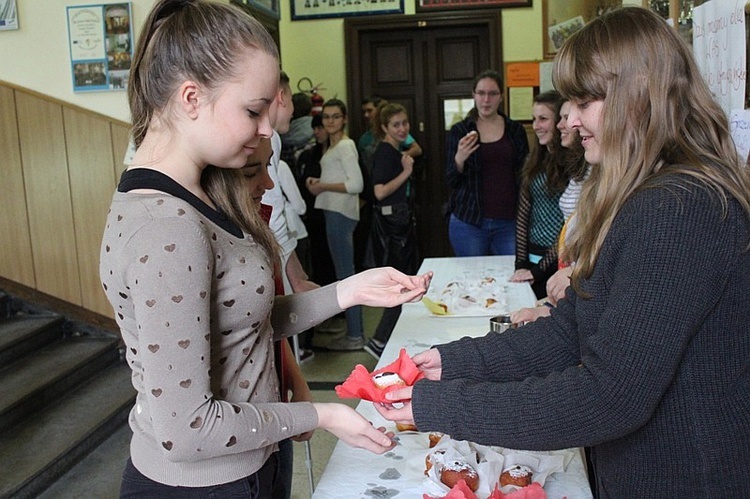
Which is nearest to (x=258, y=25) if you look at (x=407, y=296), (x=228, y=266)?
(x=228, y=266)

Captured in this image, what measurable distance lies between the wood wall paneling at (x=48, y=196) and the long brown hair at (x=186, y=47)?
3525 mm

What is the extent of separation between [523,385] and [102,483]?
102 inches

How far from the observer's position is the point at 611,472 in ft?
3.88

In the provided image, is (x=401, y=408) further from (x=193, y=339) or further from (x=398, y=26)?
(x=398, y=26)

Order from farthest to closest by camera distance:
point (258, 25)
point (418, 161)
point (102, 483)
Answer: point (418, 161), point (102, 483), point (258, 25)

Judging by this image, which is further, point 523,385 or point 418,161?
point 418,161

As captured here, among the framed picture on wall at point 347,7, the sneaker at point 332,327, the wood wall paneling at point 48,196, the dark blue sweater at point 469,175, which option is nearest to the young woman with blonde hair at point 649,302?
the dark blue sweater at point 469,175

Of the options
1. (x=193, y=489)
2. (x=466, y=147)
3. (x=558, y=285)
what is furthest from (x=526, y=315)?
(x=466, y=147)

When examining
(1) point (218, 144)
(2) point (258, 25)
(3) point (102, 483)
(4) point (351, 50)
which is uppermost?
(4) point (351, 50)

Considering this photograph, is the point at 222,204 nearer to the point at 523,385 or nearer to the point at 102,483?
the point at 523,385

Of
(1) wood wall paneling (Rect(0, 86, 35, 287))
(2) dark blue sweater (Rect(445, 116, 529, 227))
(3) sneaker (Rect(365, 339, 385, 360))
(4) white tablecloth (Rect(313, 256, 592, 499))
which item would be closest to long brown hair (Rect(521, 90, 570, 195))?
(2) dark blue sweater (Rect(445, 116, 529, 227))

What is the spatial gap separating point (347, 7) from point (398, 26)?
0.46 m

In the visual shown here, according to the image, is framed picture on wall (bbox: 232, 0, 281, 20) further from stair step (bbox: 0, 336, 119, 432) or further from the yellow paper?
stair step (bbox: 0, 336, 119, 432)

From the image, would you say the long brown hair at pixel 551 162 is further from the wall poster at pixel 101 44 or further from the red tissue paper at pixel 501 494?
the wall poster at pixel 101 44
